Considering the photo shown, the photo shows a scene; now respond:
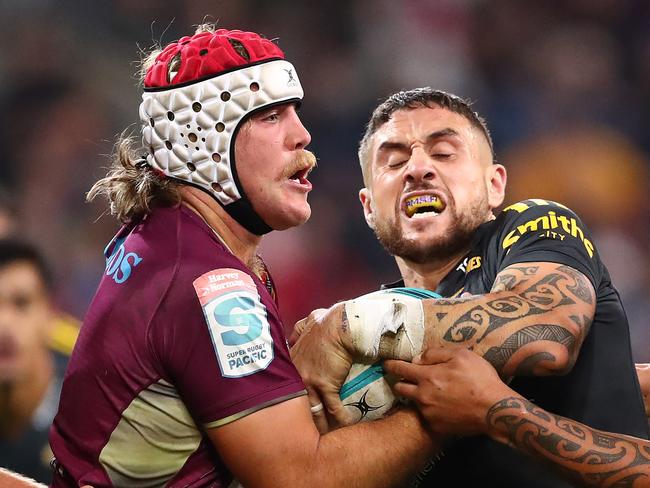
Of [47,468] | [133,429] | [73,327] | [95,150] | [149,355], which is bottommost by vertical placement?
[47,468]

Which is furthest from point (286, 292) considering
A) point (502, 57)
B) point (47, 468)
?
point (502, 57)

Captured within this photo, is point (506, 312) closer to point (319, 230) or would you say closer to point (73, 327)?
point (73, 327)

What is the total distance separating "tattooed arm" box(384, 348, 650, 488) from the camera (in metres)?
2.41

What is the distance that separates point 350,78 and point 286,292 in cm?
183

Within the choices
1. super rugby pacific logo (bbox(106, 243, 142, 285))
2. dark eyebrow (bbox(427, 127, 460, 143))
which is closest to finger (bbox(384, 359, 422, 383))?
super rugby pacific logo (bbox(106, 243, 142, 285))

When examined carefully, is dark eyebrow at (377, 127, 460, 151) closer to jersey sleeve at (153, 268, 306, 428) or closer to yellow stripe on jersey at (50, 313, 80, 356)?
jersey sleeve at (153, 268, 306, 428)

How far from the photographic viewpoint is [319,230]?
6.35 metres

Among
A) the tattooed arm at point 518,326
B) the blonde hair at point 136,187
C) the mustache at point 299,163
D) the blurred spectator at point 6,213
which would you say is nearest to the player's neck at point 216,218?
the blonde hair at point 136,187

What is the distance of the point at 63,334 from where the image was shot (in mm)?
5082

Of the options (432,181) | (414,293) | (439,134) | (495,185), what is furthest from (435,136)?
(414,293)

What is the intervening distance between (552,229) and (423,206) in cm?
68

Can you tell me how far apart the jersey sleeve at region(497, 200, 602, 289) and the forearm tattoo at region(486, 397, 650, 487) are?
0.51 metres

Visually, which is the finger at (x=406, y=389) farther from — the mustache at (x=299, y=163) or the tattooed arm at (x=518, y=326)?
the mustache at (x=299, y=163)

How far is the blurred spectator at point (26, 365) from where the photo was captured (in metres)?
4.64
